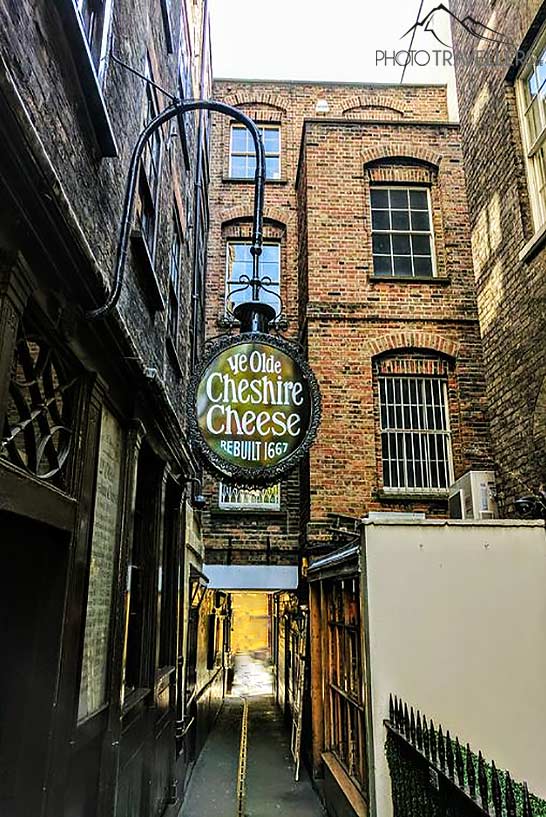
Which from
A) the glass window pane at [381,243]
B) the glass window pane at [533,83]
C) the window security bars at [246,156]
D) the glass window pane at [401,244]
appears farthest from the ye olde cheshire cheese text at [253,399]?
the window security bars at [246,156]

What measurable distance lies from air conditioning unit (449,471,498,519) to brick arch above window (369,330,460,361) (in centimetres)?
275

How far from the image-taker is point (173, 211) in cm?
809

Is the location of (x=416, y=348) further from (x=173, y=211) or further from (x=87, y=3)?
(x=87, y=3)

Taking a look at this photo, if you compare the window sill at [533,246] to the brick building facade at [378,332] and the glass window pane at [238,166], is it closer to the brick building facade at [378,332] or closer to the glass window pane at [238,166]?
the brick building facade at [378,332]

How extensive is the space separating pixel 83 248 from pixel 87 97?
4.35 ft

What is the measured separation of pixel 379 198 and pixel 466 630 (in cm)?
843

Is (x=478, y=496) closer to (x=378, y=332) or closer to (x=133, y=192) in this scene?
(x=378, y=332)

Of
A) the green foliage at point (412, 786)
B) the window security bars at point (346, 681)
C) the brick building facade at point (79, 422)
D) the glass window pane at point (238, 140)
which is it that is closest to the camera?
the brick building facade at point (79, 422)

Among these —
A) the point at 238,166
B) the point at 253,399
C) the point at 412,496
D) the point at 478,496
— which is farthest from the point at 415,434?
the point at 238,166

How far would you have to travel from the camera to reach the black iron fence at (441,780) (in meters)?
2.76

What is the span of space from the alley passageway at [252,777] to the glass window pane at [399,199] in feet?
31.5

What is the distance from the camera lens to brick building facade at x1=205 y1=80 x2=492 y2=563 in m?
10.1

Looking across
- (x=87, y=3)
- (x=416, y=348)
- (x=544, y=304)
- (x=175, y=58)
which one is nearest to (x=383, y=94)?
(x=416, y=348)

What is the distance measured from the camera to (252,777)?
29.7 feet
